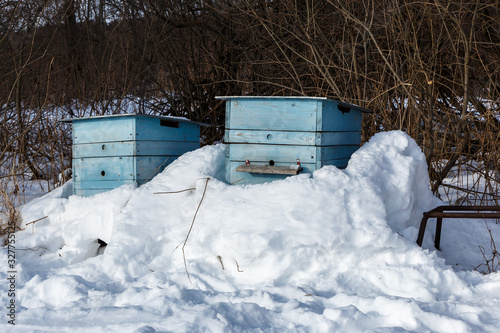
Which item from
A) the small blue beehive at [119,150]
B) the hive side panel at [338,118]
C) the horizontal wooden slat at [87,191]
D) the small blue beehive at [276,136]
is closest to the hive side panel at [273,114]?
the small blue beehive at [276,136]

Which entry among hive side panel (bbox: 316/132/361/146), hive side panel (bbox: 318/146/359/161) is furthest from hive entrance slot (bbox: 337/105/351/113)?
hive side panel (bbox: 318/146/359/161)

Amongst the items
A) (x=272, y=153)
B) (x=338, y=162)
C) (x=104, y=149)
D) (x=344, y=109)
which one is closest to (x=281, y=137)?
(x=272, y=153)

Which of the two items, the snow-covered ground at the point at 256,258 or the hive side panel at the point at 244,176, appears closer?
the snow-covered ground at the point at 256,258

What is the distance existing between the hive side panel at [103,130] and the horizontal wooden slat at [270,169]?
48.5 inches

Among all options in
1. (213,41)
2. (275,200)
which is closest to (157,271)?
(275,200)

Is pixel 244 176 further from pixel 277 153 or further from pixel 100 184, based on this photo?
pixel 100 184

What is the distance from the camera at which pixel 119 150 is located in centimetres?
479

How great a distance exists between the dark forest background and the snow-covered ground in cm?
168

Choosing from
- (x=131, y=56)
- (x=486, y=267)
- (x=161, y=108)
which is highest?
(x=131, y=56)

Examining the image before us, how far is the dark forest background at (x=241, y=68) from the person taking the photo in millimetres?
6098

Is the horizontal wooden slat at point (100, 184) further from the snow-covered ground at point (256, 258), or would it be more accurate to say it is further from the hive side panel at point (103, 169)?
the snow-covered ground at point (256, 258)

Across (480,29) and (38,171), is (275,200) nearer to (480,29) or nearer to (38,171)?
(480,29)

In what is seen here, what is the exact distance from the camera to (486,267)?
420 cm

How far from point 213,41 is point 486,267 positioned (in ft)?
19.7
